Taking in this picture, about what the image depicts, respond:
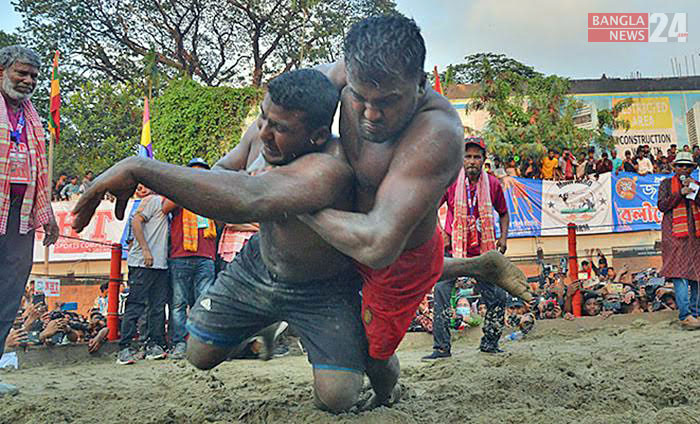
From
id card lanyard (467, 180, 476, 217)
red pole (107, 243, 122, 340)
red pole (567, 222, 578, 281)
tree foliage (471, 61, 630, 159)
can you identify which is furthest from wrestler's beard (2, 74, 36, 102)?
tree foliage (471, 61, 630, 159)

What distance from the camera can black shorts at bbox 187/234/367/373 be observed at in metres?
2.72

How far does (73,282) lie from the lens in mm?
11453

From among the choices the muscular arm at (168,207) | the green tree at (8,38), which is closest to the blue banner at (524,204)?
the muscular arm at (168,207)

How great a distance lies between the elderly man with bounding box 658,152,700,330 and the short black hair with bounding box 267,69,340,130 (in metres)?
4.94

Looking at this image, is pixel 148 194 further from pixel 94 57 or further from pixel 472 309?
pixel 94 57

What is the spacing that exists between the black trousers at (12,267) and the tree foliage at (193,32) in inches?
798

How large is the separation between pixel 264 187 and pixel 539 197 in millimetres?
9492

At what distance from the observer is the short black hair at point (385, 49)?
2.04 meters

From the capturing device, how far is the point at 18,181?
363 cm

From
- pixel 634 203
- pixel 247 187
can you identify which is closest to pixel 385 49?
pixel 247 187

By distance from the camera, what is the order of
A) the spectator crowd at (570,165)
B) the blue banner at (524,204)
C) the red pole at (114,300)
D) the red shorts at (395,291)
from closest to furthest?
the red shorts at (395,291)
the red pole at (114,300)
the blue banner at (524,204)
the spectator crowd at (570,165)

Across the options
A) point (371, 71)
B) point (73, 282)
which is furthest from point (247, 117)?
point (371, 71)

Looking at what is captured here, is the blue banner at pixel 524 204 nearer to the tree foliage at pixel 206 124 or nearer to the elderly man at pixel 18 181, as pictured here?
the elderly man at pixel 18 181

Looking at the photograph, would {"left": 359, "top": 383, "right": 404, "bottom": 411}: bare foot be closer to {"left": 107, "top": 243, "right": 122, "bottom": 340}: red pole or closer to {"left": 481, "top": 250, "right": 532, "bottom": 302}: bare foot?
{"left": 481, "top": 250, "right": 532, "bottom": 302}: bare foot
